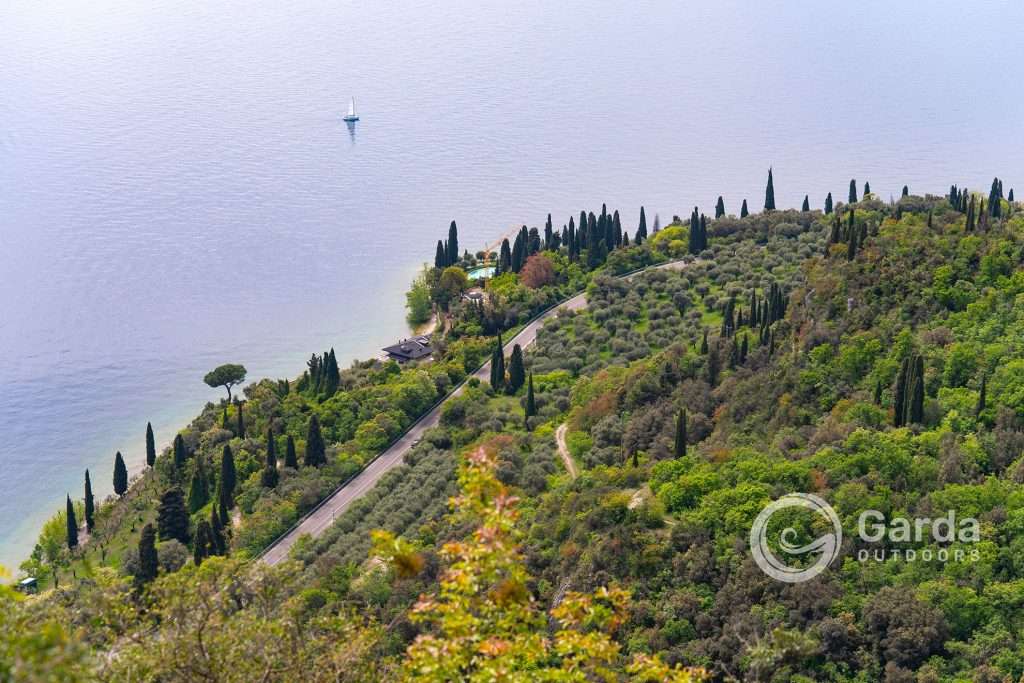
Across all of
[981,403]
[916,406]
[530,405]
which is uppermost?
[981,403]

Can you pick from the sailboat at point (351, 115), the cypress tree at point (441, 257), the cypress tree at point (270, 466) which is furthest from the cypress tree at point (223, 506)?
the sailboat at point (351, 115)

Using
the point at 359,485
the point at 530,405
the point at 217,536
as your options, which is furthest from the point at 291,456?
the point at 530,405

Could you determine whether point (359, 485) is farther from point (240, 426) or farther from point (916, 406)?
point (916, 406)

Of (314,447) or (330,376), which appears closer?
(314,447)

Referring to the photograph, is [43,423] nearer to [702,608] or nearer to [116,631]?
[702,608]

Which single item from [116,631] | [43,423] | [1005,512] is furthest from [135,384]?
[116,631]

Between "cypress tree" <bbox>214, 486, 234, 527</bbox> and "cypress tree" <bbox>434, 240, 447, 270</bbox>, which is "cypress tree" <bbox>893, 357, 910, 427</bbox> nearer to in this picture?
"cypress tree" <bbox>214, 486, 234, 527</bbox>

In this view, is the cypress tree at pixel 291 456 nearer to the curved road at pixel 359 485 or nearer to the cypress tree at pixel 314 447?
the cypress tree at pixel 314 447
